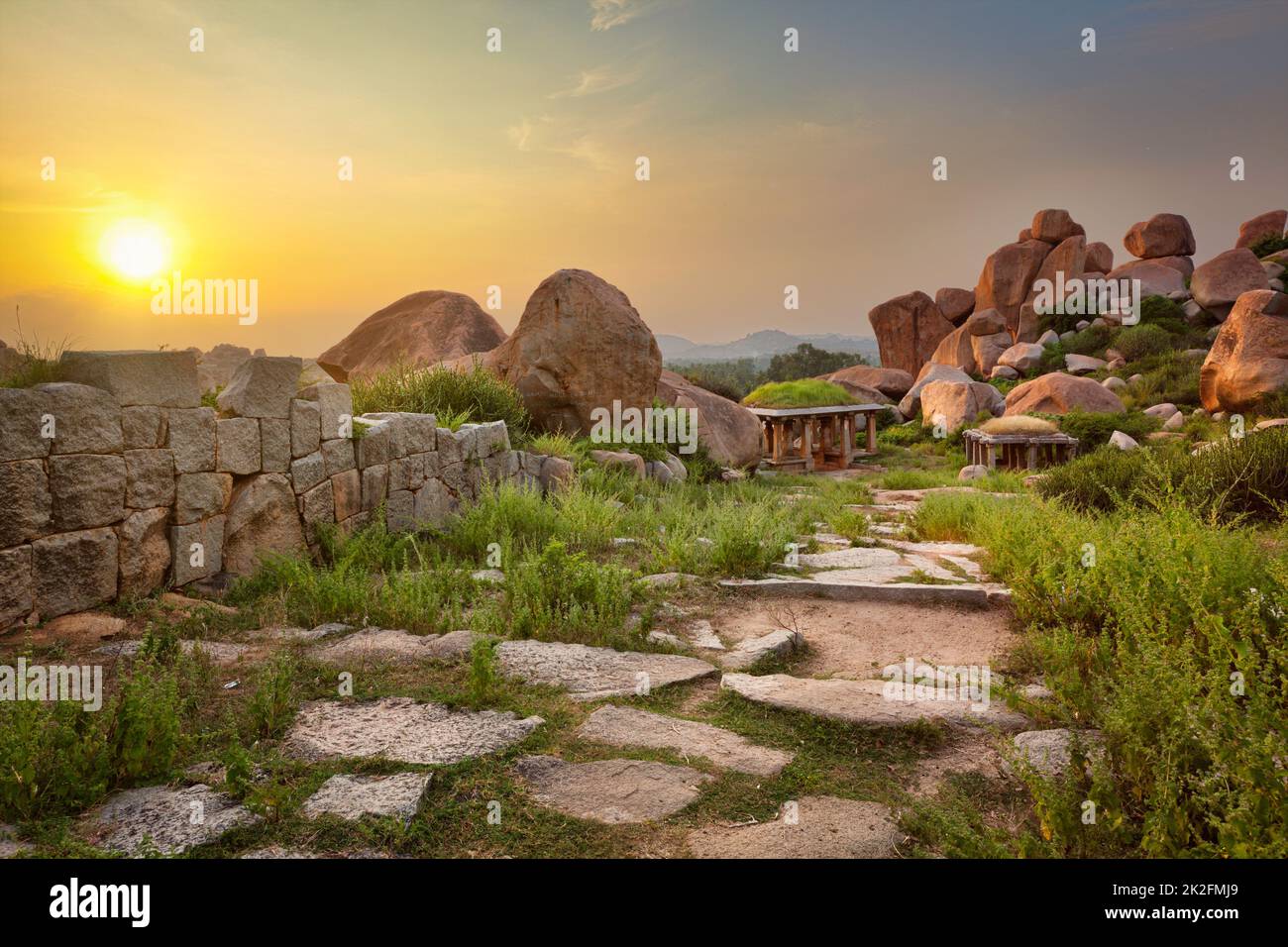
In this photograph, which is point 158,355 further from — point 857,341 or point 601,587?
point 857,341

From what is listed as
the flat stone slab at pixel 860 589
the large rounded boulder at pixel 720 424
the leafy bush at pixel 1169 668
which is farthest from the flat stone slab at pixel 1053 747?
the large rounded boulder at pixel 720 424

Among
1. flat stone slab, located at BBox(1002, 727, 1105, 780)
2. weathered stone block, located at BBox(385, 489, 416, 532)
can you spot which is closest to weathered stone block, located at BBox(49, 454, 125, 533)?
weathered stone block, located at BBox(385, 489, 416, 532)

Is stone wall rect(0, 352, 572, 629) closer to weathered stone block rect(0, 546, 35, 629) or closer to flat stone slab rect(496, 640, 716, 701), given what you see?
weathered stone block rect(0, 546, 35, 629)

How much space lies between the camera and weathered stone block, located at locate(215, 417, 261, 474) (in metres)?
5.73

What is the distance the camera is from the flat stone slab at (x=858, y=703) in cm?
364

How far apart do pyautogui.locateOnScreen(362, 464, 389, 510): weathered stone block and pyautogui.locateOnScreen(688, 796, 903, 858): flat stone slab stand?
213 inches

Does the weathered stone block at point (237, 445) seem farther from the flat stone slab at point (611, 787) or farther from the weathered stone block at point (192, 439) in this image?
the flat stone slab at point (611, 787)

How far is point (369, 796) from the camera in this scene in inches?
116

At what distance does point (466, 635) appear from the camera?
482 cm

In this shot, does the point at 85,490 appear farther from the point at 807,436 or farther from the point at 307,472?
the point at 807,436

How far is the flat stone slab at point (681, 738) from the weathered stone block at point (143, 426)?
3.57m

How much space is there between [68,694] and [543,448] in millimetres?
6999

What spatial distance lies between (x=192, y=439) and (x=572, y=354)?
268 inches
